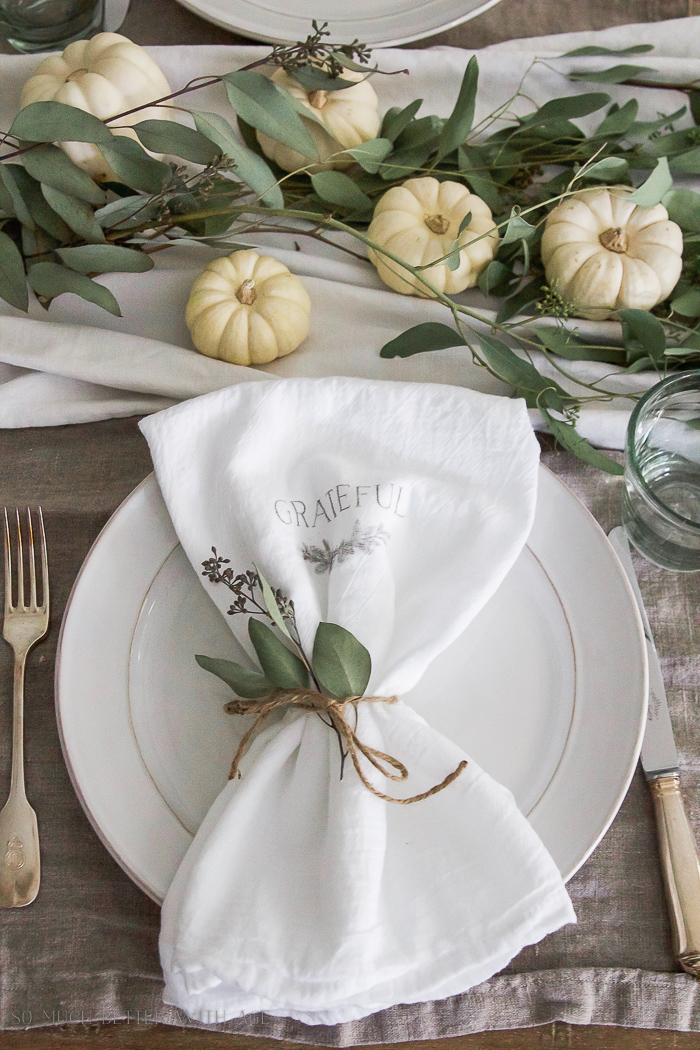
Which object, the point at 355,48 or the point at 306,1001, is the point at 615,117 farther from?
the point at 306,1001

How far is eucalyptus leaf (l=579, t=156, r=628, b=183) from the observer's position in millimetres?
841

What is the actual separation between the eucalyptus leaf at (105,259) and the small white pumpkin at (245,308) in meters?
0.08

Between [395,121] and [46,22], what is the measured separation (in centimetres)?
47

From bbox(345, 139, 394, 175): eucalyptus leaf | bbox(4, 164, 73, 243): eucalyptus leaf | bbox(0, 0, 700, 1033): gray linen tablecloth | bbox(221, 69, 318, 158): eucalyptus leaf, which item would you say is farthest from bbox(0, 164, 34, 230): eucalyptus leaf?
bbox(0, 0, 700, 1033): gray linen tablecloth

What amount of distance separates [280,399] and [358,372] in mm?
183

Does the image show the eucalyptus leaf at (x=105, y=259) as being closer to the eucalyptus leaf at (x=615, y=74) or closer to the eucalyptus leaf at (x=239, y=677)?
the eucalyptus leaf at (x=239, y=677)

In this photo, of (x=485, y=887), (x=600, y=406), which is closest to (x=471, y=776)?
(x=485, y=887)

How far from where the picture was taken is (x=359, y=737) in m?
0.59

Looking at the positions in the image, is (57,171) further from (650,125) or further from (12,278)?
(650,125)

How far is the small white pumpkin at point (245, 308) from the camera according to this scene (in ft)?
2.67

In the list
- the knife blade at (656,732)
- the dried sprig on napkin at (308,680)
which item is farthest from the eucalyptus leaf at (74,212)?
the knife blade at (656,732)

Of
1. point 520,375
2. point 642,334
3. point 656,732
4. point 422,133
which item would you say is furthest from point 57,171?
point 656,732

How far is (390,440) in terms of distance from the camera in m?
0.70

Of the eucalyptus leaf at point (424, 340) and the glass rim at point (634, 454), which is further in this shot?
the eucalyptus leaf at point (424, 340)
